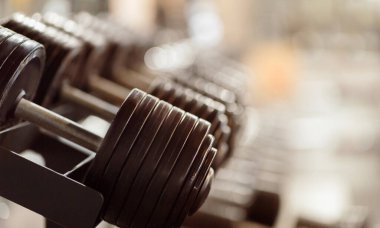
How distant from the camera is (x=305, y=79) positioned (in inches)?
264

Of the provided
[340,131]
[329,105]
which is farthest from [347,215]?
[329,105]

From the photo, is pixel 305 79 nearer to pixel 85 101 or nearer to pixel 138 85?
pixel 138 85

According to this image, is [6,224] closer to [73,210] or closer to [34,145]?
[34,145]

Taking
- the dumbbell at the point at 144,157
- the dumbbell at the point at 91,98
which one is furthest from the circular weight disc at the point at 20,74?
the dumbbell at the point at 91,98

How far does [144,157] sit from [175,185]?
61mm

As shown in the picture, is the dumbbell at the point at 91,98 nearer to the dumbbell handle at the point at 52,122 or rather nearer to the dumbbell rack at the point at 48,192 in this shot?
the dumbbell handle at the point at 52,122

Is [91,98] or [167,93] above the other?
[167,93]

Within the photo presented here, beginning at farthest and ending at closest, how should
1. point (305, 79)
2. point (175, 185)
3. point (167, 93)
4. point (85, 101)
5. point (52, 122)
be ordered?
point (305, 79) → point (85, 101) → point (167, 93) → point (52, 122) → point (175, 185)

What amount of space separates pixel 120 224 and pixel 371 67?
6.99 meters

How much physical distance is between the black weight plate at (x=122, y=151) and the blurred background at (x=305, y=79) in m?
0.97

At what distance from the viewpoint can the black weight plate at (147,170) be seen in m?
0.93

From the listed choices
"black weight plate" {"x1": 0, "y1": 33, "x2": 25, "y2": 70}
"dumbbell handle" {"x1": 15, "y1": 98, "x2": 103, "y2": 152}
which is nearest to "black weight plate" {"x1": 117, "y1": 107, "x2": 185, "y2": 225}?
"dumbbell handle" {"x1": 15, "y1": 98, "x2": 103, "y2": 152}

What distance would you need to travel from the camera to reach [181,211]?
94cm

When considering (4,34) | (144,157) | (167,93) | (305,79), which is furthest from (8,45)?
(305,79)
